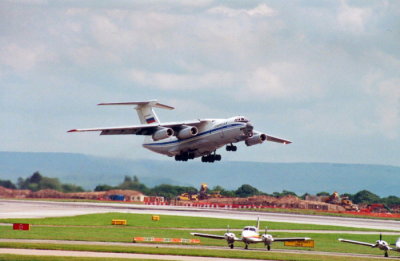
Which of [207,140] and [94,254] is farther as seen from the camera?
[207,140]

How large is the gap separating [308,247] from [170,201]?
50644 mm

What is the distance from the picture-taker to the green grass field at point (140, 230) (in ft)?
153

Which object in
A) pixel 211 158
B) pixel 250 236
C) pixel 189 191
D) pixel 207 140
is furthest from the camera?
pixel 189 191

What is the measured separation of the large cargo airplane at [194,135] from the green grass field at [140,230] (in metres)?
6.53

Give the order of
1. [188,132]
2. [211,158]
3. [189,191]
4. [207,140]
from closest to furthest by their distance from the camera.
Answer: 1. [207,140]
2. [188,132]
3. [211,158]
4. [189,191]

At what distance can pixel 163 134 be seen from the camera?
67.7 meters

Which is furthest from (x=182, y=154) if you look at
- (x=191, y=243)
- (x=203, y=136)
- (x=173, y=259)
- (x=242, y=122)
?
(x=173, y=259)

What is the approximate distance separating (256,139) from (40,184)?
19859mm

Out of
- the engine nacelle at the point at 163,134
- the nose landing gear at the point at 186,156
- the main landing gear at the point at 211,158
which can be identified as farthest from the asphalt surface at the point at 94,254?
the main landing gear at the point at 211,158

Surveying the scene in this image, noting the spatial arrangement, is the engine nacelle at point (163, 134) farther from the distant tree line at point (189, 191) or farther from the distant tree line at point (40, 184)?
the distant tree line at point (40, 184)

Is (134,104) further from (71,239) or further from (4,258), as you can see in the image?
(4,258)

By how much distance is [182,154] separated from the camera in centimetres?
7144

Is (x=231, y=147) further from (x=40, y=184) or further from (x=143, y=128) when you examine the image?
(x=40, y=184)

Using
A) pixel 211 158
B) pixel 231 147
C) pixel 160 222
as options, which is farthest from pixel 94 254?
pixel 211 158
